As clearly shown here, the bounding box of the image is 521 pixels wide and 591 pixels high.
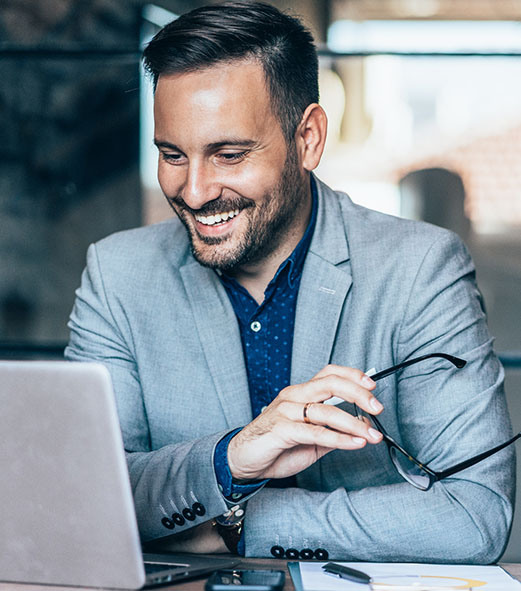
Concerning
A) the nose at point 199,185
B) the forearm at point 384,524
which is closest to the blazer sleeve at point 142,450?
the forearm at point 384,524

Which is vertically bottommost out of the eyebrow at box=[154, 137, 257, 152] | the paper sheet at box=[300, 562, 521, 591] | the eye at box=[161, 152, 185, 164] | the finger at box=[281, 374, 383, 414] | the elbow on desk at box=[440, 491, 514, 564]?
the elbow on desk at box=[440, 491, 514, 564]

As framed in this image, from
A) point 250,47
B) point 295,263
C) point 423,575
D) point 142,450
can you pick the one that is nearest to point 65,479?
point 423,575

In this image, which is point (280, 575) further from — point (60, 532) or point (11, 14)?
point (11, 14)

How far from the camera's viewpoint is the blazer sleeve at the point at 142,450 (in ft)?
4.60

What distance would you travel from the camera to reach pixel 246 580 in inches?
43.6

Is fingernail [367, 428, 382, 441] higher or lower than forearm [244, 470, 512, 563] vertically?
higher

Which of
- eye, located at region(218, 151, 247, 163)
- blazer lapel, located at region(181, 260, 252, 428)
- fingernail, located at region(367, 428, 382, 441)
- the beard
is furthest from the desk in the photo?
eye, located at region(218, 151, 247, 163)

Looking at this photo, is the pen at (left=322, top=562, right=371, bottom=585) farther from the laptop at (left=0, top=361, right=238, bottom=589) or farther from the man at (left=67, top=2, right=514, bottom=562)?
the laptop at (left=0, top=361, right=238, bottom=589)

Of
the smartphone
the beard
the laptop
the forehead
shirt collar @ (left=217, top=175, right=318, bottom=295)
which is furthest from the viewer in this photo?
shirt collar @ (left=217, top=175, right=318, bottom=295)

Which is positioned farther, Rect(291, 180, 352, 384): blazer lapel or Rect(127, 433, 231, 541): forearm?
Rect(291, 180, 352, 384): blazer lapel

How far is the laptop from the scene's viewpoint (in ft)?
3.10

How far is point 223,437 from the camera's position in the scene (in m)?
1.41

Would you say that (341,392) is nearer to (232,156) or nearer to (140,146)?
(232,156)

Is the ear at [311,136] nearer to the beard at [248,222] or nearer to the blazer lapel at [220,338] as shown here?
the beard at [248,222]
